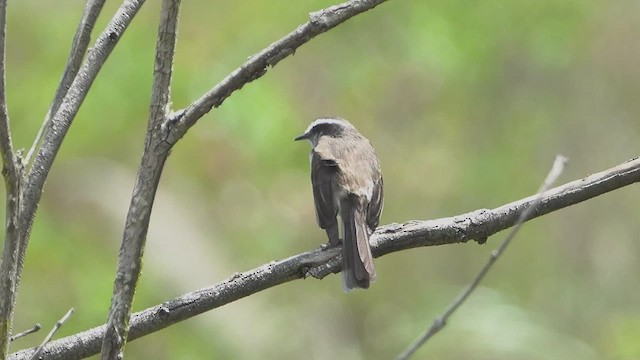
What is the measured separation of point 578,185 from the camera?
3.01m

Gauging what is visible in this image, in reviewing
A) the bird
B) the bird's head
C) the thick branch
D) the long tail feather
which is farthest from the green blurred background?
the thick branch

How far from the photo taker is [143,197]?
2.07m

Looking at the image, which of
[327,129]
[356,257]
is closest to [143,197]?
[356,257]

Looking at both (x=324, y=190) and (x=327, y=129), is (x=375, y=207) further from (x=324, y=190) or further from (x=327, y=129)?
(x=327, y=129)

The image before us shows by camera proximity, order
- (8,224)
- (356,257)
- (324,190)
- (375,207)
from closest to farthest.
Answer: (8,224), (356,257), (375,207), (324,190)

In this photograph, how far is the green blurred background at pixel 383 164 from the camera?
19.4 feet

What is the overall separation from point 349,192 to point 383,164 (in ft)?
7.84

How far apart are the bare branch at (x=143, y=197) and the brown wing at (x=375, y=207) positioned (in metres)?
2.37

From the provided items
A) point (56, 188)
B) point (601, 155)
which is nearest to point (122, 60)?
point (56, 188)

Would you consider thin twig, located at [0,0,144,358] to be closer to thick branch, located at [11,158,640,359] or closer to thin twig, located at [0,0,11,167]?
thin twig, located at [0,0,11,167]

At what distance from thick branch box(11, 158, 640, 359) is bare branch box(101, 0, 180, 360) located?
690mm

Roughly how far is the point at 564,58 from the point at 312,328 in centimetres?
289

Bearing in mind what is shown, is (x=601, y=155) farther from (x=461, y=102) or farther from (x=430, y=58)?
(x=430, y=58)

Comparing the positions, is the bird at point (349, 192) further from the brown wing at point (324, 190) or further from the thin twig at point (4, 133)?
the thin twig at point (4, 133)
